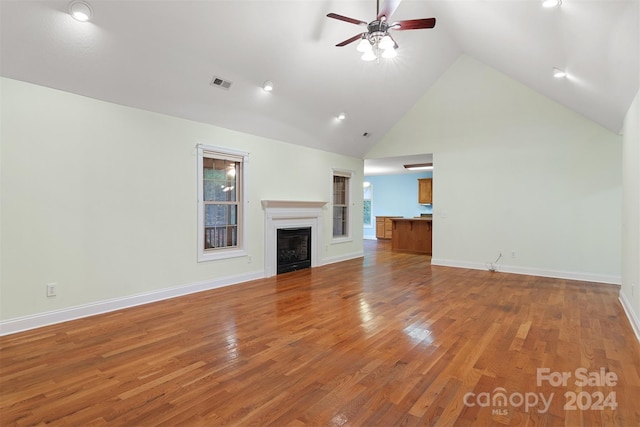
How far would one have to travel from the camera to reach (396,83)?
607 centimetres

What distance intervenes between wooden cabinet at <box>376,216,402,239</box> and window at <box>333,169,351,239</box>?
16.2 ft

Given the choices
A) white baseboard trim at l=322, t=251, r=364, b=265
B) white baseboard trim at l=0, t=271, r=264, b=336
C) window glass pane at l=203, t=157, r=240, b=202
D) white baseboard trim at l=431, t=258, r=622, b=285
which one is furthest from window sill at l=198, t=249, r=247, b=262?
white baseboard trim at l=431, t=258, r=622, b=285

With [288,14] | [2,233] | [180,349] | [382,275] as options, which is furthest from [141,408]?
[382,275]

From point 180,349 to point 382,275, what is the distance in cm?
398

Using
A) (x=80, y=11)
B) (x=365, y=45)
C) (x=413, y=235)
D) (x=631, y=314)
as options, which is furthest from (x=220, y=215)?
(x=413, y=235)

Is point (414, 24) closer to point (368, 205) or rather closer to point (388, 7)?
point (388, 7)

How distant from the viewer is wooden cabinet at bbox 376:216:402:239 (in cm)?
1271

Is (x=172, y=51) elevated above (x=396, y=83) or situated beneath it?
situated beneath

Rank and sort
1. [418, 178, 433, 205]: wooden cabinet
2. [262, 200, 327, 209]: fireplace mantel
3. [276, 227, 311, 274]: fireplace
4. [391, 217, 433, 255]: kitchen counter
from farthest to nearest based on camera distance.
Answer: [418, 178, 433, 205]: wooden cabinet, [391, 217, 433, 255]: kitchen counter, [276, 227, 311, 274]: fireplace, [262, 200, 327, 209]: fireplace mantel

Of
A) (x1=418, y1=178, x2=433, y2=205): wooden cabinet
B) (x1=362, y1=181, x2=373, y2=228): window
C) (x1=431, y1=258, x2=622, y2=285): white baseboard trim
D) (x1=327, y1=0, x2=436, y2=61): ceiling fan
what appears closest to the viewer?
(x1=327, y1=0, x2=436, y2=61): ceiling fan

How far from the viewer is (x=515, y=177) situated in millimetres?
6176

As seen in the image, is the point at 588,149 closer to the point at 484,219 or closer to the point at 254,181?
the point at 484,219

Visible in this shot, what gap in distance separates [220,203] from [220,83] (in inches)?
73.1

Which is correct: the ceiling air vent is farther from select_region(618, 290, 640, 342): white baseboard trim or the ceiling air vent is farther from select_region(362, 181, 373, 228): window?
select_region(362, 181, 373, 228): window
